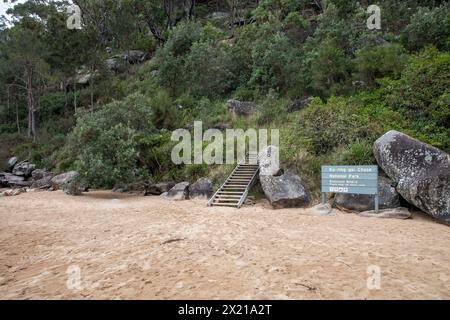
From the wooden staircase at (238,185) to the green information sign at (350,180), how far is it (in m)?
2.82

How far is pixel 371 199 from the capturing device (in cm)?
→ 831

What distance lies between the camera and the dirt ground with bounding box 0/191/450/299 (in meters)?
3.47

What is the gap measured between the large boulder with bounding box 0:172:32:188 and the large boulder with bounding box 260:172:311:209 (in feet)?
54.8

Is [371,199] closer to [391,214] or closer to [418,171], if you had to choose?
[391,214]

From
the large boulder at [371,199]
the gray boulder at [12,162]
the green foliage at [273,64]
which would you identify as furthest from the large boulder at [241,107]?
the gray boulder at [12,162]

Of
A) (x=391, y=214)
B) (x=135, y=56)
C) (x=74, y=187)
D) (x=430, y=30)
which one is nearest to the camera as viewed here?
(x=391, y=214)

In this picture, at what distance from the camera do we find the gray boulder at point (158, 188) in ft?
42.1

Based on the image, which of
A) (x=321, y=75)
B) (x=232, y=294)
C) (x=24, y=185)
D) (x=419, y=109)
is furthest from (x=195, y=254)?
(x=24, y=185)

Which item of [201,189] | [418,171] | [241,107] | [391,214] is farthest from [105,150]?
[418,171]

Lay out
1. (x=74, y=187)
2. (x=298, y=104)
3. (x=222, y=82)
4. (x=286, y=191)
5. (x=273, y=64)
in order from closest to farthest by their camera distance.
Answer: (x=286, y=191) → (x=74, y=187) → (x=298, y=104) → (x=273, y=64) → (x=222, y=82)

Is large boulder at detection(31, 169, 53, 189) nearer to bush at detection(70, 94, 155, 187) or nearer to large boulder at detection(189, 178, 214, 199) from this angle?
bush at detection(70, 94, 155, 187)

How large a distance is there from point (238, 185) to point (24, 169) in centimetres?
1877

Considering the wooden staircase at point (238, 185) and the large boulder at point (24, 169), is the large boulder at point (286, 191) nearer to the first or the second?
the wooden staircase at point (238, 185)
